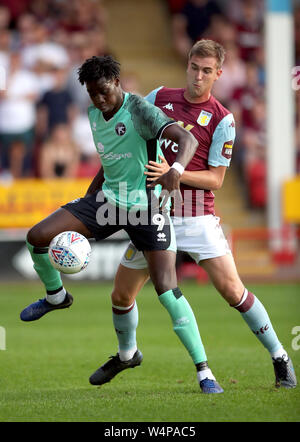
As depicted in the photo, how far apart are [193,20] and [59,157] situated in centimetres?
501

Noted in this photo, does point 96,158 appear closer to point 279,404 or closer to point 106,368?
point 106,368

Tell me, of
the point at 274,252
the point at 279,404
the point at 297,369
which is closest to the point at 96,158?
the point at 274,252

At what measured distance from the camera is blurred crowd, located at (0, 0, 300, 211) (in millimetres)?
15781

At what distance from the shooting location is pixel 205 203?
268 inches

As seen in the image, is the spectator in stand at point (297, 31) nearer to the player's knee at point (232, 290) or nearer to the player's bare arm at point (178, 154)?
the player's knee at point (232, 290)

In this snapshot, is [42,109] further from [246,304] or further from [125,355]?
[246,304]

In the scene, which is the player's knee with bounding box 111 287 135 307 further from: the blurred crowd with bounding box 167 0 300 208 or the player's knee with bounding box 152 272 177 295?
the blurred crowd with bounding box 167 0 300 208

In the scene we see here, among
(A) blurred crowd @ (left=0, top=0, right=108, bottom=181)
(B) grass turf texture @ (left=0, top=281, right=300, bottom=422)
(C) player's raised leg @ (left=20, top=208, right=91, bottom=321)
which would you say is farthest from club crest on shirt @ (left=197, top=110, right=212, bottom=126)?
(A) blurred crowd @ (left=0, top=0, right=108, bottom=181)

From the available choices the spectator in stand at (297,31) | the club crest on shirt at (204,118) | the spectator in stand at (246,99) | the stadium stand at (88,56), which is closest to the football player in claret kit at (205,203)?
the club crest on shirt at (204,118)

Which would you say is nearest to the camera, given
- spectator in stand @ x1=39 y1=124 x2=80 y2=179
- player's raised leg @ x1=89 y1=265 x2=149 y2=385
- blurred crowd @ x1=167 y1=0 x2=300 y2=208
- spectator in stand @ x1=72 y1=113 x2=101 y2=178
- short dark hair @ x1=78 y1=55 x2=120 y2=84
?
short dark hair @ x1=78 y1=55 x2=120 y2=84

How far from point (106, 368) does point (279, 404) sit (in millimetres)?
1693

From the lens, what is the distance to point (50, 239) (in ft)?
21.3

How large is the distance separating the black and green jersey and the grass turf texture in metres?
1.51

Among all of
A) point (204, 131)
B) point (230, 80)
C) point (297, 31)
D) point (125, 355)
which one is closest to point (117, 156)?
point (204, 131)
